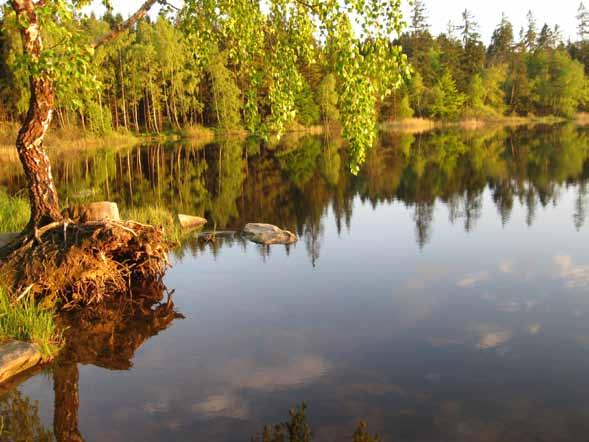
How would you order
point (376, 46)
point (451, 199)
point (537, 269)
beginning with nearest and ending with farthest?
point (376, 46) → point (537, 269) → point (451, 199)

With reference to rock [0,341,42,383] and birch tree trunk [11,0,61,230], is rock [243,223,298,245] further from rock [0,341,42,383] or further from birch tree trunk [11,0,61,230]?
rock [0,341,42,383]

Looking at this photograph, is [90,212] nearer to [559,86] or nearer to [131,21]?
[131,21]

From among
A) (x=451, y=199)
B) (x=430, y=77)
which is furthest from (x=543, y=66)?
(x=451, y=199)

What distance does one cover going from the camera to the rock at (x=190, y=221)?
76.9 ft

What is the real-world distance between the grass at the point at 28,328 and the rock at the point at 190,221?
12335mm

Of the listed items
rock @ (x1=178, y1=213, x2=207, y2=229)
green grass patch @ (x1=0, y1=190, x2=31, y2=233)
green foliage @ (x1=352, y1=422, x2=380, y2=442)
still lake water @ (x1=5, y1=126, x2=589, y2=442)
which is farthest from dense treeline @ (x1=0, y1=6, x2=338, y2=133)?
green foliage @ (x1=352, y1=422, x2=380, y2=442)

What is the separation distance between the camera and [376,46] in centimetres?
958

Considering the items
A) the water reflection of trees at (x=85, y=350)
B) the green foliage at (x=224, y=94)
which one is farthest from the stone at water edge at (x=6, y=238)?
the green foliage at (x=224, y=94)

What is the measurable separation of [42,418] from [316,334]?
556 cm

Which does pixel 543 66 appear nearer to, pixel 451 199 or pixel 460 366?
pixel 451 199

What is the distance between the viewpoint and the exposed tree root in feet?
41.4

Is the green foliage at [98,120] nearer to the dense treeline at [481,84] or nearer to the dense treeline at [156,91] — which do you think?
the dense treeline at [156,91]

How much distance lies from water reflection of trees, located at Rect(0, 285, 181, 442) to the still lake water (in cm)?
4

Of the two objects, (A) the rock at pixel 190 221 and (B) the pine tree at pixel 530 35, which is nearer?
(A) the rock at pixel 190 221
